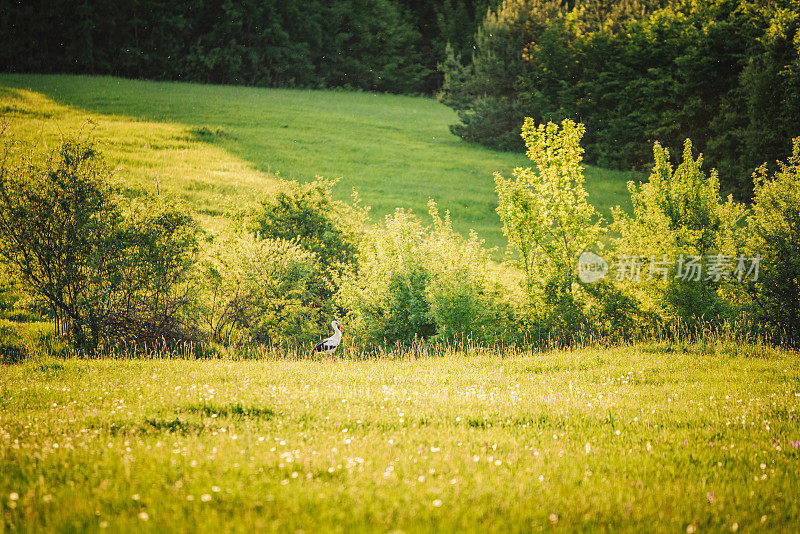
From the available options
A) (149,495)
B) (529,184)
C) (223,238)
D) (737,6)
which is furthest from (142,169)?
(737,6)

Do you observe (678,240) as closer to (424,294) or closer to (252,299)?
(424,294)

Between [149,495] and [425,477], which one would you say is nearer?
[149,495]

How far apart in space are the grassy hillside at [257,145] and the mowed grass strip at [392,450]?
1736 cm

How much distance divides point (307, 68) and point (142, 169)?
45.6 meters

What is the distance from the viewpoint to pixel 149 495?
193 inches

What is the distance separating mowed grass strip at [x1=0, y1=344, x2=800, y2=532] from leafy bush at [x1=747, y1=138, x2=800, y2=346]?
205 inches

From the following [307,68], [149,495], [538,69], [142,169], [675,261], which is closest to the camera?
[149,495]

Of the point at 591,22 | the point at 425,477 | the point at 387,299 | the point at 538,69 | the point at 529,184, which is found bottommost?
the point at 387,299

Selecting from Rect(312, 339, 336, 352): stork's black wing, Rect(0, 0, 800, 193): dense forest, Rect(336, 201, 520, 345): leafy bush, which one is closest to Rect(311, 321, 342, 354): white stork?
Rect(312, 339, 336, 352): stork's black wing

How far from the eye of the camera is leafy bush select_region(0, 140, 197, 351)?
14.7 m

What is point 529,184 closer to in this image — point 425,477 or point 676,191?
point 676,191

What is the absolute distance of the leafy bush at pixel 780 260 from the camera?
15.9 m

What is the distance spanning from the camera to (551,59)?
47562 mm

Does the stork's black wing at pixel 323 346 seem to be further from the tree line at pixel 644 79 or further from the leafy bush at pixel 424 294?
the tree line at pixel 644 79
